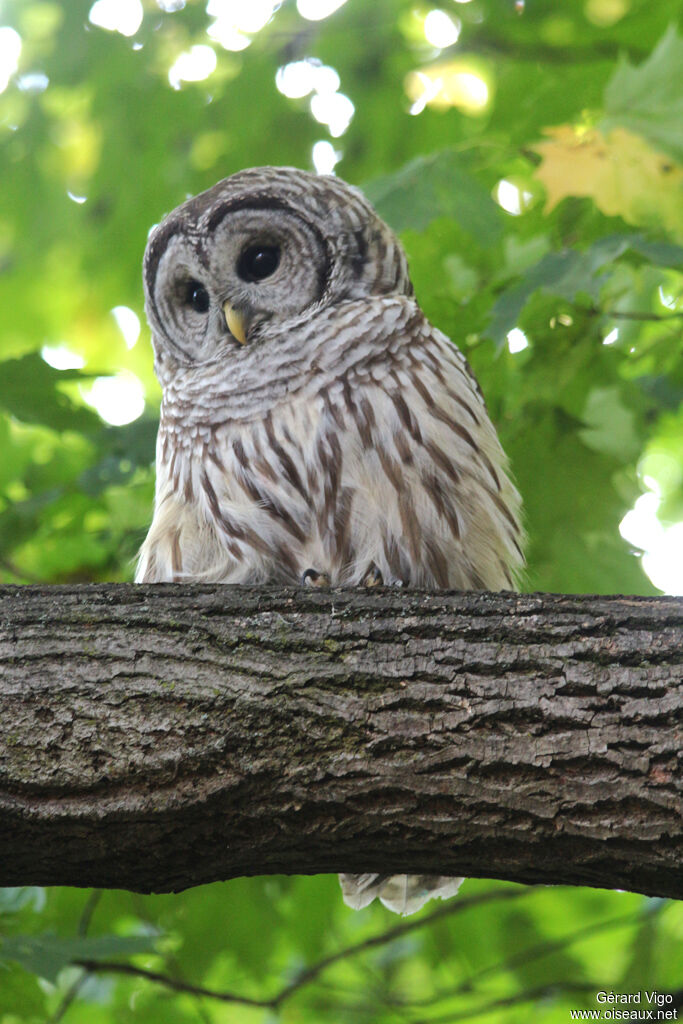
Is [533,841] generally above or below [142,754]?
below

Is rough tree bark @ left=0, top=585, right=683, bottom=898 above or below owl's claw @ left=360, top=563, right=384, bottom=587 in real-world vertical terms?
below

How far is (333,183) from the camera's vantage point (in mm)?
3879

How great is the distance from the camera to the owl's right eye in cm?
381

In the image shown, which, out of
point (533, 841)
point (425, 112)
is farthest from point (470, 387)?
point (533, 841)

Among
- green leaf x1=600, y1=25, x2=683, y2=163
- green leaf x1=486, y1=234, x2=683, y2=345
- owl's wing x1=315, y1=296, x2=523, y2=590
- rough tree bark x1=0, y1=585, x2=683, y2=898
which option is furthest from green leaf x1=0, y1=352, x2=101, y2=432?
green leaf x1=600, y1=25, x2=683, y2=163

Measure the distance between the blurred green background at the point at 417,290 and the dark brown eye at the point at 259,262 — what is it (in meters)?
0.44

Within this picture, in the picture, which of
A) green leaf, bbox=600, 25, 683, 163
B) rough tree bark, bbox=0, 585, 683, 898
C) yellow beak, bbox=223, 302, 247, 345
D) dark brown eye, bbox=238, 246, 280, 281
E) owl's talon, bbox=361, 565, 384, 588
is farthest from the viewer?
dark brown eye, bbox=238, 246, 280, 281

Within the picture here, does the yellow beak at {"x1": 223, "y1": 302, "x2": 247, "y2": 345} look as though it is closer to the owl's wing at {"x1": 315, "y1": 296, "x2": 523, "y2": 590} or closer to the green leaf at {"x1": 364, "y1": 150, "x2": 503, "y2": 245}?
the owl's wing at {"x1": 315, "y1": 296, "x2": 523, "y2": 590}

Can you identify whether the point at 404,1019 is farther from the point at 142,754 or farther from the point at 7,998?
the point at 142,754

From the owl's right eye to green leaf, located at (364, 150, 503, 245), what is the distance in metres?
0.70

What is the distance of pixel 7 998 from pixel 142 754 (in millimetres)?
1677

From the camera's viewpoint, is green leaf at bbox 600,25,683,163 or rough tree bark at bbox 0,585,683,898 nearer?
rough tree bark at bbox 0,585,683,898

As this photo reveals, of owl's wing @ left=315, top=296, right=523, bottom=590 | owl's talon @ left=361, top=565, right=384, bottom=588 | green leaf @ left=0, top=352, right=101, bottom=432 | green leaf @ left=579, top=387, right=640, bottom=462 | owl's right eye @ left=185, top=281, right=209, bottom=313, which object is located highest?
owl's right eye @ left=185, top=281, right=209, bottom=313

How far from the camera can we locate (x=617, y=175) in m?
3.50
